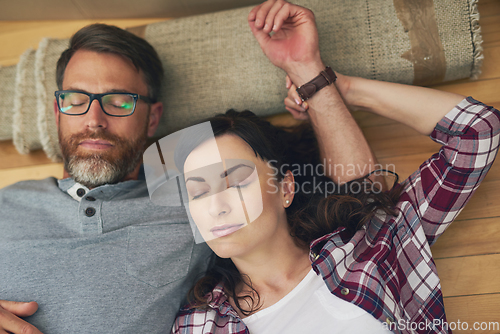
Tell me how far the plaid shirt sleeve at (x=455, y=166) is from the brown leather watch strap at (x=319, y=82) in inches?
15.8

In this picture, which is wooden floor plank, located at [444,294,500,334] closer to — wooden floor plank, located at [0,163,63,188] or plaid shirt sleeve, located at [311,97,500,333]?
plaid shirt sleeve, located at [311,97,500,333]

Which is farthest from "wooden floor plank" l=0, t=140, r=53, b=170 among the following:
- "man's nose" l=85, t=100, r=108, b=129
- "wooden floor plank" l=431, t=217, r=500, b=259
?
"wooden floor plank" l=431, t=217, r=500, b=259

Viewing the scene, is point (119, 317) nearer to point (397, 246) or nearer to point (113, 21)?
point (397, 246)

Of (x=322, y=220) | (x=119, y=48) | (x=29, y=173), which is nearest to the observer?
(x=322, y=220)

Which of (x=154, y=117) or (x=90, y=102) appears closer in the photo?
(x=90, y=102)

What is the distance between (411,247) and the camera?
44.0 inches

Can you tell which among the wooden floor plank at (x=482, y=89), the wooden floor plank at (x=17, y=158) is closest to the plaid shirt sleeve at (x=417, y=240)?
the wooden floor plank at (x=482, y=89)

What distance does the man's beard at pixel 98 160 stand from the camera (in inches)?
51.3

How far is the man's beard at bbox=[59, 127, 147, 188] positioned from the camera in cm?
130

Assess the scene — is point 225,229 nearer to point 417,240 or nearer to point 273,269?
point 273,269

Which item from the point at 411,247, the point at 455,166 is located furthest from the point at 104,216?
the point at 455,166

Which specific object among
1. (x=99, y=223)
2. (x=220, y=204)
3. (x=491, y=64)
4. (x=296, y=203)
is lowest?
(x=296, y=203)

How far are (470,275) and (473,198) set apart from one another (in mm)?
291

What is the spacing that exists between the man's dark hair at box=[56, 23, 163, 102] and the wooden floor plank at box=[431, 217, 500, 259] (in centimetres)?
132
